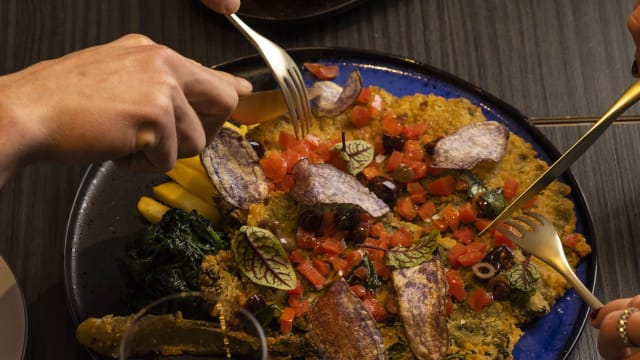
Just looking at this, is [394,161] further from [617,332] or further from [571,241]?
[617,332]

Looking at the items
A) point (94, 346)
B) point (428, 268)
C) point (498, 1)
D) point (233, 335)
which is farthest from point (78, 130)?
point (498, 1)

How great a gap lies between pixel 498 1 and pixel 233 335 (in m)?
2.85

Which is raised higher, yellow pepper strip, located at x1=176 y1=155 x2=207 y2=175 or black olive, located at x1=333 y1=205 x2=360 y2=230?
yellow pepper strip, located at x1=176 y1=155 x2=207 y2=175

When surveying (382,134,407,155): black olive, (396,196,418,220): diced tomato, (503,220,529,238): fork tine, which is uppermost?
(382,134,407,155): black olive

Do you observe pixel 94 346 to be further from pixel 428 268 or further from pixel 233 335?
pixel 428 268

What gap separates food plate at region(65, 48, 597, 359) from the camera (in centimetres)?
286

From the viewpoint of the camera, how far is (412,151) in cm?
311

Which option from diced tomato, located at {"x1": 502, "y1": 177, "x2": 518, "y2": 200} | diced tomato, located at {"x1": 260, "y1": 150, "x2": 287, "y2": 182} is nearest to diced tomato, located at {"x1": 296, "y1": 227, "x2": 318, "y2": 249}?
diced tomato, located at {"x1": 260, "y1": 150, "x2": 287, "y2": 182}

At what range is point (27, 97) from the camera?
175 cm

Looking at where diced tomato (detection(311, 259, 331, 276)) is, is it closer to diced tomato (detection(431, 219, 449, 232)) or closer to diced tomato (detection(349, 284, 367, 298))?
diced tomato (detection(349, 284, 367, 298))

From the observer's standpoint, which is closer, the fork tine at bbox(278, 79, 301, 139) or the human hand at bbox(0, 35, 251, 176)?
the human hand at bbox(0, 35, 251, 176)

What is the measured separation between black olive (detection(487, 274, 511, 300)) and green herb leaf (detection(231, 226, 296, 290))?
79 centimetres

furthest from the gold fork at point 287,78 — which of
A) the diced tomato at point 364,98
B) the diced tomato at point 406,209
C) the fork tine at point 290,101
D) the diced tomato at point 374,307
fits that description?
the diced tomato at point 374,307

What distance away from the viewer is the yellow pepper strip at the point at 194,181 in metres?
3.09
